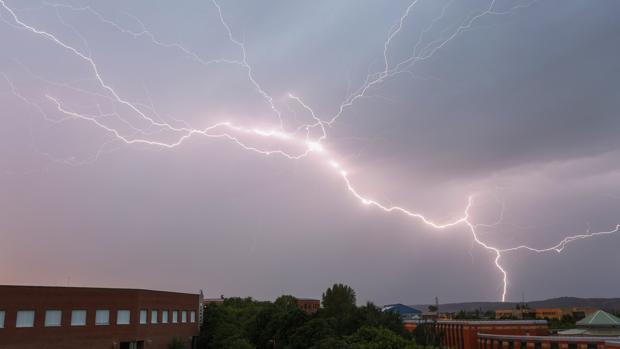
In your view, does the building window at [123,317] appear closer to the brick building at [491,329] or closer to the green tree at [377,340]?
the green tree at [377,340]

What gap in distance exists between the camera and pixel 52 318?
100ft

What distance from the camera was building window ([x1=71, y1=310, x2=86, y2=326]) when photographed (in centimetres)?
3155

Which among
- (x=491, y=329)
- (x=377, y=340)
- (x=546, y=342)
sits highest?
(x=377, y=340)

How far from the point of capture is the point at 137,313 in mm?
35438

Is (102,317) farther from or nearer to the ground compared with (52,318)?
nearer to the ground

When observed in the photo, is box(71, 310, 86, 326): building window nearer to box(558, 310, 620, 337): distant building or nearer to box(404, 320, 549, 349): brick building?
box(404, 320, 549, 349): brick building

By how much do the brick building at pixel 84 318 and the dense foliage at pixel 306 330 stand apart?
618 centimetres

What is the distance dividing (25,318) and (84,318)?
364 cm

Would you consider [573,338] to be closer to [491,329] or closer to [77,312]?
[491,329]

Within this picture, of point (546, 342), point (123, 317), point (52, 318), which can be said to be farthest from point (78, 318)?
point (546, 342)

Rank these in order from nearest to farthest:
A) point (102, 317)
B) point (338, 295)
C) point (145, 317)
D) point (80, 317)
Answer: point (80, 317) → point (102, 317) → point (145, 317) → point (338, 295)

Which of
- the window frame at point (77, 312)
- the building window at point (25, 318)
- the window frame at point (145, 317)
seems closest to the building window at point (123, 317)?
the window frame at point (145, 317)

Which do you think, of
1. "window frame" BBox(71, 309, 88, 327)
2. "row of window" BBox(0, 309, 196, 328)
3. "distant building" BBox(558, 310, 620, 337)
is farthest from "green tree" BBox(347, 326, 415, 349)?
"distant building" BBox(558, 310, 620, 337)

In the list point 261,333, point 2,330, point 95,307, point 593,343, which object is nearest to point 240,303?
point 261,333
